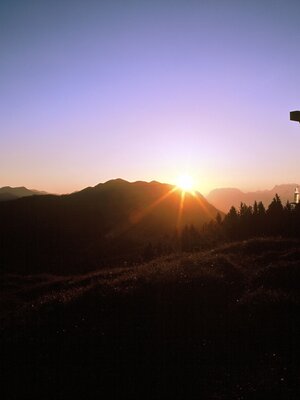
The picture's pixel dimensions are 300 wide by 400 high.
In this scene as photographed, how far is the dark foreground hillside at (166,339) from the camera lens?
10.9m

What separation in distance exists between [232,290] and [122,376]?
8.94 m

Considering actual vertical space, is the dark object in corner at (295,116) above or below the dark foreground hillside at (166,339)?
above

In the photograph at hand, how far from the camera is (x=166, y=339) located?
1405 centimetres

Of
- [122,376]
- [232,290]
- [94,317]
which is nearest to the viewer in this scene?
[122,376]

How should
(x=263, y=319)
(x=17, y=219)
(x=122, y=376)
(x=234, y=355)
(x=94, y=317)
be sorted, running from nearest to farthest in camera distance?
(x=122, y=376), (x=234, y=355), (x=263, y=319), (x=94, y=317), (x=17, y=219)

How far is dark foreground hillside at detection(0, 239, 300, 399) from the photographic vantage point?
10.9 meters

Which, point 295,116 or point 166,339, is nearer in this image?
point 166,339

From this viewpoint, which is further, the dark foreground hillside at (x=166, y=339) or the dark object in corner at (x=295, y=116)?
the dark object in corner at (x=295, y=116)

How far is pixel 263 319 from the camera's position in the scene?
48.9ft

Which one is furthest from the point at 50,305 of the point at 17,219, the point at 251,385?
the point at 17,219

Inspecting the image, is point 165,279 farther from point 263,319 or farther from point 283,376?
point 283,376

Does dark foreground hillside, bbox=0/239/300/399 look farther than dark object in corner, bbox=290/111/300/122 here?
No

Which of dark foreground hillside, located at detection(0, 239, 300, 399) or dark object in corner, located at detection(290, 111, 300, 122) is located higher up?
Result: dark object in corner, located at detection(290, 111, 300, 122)

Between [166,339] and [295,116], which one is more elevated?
[295,116]
